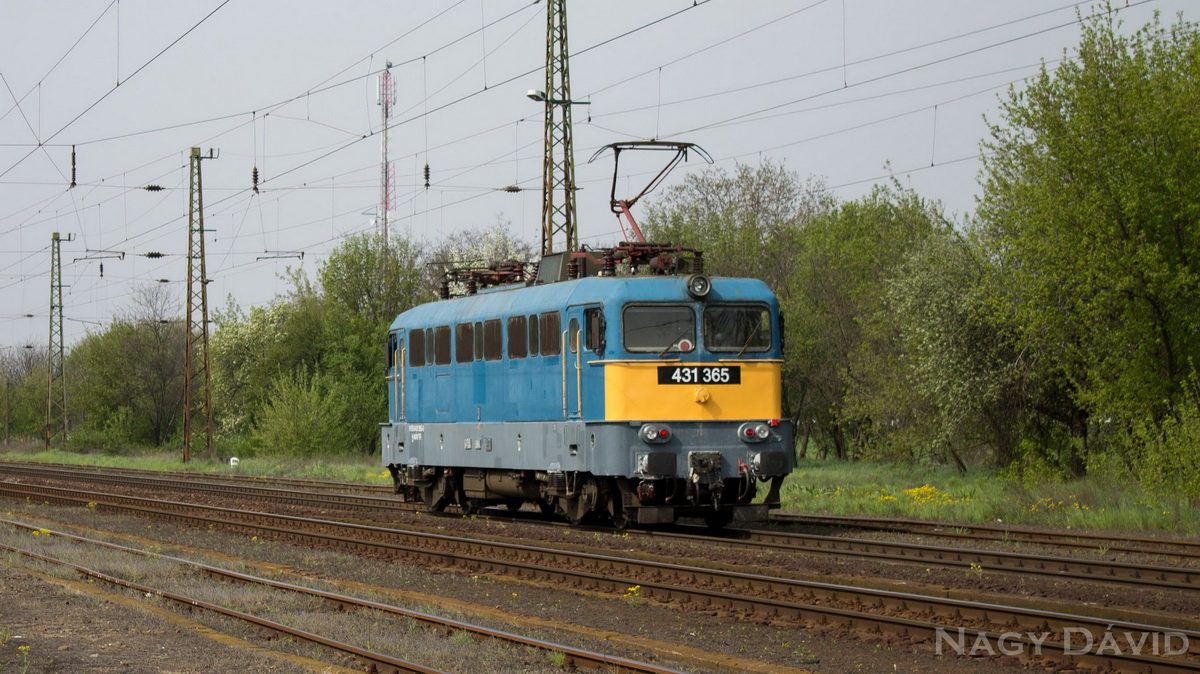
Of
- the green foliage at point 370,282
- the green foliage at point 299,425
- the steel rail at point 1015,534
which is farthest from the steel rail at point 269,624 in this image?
the green foliage at point 370,282

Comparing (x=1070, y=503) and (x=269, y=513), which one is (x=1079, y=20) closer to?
(x=1070, y=503)

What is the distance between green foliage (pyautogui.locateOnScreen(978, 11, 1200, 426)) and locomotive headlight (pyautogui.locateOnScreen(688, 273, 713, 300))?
9138 mm

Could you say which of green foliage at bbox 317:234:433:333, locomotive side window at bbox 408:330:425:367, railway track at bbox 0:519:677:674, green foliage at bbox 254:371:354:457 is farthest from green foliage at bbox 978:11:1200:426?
green foliage at bbox 317:234:433:333

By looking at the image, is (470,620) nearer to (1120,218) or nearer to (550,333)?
(550,333)

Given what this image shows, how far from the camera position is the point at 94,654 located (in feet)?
33.5

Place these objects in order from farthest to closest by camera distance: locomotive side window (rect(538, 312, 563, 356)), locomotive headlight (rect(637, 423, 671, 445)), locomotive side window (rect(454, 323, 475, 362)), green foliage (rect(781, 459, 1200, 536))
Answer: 1. locomotive side window (rect(454, 323, 475, 362))
2. locomotive side window (rect(538, 312, 563, 356))
3. green foliage (rect(781, 459, 1200, 536))
4. locomotive headlight (rect(637, 423, 671, 445))

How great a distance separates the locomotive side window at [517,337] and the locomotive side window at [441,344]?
7.99ft

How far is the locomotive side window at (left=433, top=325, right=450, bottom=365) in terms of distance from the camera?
71.0 ft

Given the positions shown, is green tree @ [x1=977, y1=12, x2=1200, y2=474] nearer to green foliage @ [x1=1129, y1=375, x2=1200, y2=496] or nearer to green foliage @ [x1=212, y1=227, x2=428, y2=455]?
green foliage @ [x1=1129, y1=375, x2=1200, y2=496]

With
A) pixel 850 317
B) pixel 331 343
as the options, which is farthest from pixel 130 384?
pixel 850 317

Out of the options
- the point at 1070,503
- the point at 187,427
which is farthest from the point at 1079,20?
the point at 187,427

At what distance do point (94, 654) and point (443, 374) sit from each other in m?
11.8

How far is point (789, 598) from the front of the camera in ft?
39.1

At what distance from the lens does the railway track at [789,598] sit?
9125mm
